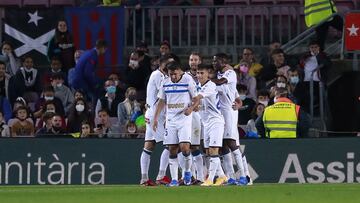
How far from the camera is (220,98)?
24.1 metres

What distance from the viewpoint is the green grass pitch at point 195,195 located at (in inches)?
720

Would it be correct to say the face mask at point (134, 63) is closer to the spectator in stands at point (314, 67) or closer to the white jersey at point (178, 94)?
the spectator in stands at point (314, 67)

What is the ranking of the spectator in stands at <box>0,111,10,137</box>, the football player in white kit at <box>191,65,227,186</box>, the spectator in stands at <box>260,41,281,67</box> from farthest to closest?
the spectator in stands at <box>260,41,281,67</box>, the spectator in stands at <box>0,111,10,137</box>, the football player in white kit at <box>191,65,227,186</box>

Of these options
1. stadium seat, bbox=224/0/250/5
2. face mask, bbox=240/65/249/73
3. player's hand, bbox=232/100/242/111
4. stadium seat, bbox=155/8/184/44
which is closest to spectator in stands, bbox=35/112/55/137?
face mask, bbox=240/65/249/73

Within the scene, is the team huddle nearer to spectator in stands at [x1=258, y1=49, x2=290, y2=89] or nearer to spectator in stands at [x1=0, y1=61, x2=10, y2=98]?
spectator in stands at [x1=258, y1=49, x2=290, y2=89]

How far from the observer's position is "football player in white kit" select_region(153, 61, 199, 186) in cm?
2344

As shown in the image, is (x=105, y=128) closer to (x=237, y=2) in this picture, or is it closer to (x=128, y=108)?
(x=128, y=108)

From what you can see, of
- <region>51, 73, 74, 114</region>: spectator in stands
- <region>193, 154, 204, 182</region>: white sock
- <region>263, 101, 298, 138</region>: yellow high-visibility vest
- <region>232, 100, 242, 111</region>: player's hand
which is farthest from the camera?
<region>51, 73, 74, 114</region>: spectator in stands

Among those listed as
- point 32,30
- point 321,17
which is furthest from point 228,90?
point 32,30

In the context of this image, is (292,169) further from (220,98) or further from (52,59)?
(52,59)

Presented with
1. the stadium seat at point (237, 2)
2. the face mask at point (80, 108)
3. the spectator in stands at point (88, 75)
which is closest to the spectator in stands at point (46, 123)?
the face mask at point (80, 108)

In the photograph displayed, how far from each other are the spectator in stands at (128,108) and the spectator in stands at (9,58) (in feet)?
10.0

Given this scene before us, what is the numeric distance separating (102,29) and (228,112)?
6891mm

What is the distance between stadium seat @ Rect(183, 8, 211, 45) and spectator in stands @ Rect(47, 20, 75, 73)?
251 centimetres
